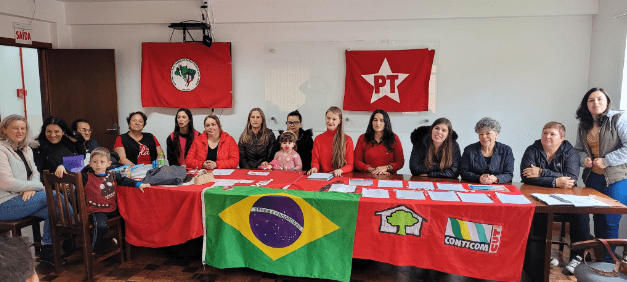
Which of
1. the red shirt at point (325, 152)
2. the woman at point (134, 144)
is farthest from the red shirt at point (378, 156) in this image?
the woman at point (134, 144)

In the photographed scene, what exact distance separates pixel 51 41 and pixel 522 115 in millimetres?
6378

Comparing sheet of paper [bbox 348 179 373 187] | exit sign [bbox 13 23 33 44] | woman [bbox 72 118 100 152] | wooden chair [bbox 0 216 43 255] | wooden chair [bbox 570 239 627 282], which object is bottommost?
wooden chair [bbox 0 216 43 255]

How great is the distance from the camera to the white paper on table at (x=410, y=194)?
2.52 metres

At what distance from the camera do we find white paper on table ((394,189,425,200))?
252 centimetres

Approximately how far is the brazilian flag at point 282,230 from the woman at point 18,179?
144cm

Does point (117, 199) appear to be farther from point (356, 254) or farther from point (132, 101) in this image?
point (132, 101)

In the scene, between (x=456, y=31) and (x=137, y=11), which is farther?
(x=137, y=11)

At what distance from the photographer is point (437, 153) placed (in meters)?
3.24

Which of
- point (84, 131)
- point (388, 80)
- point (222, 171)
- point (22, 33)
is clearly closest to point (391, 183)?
point (222, 171)

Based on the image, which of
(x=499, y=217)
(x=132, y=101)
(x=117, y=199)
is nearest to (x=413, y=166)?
(x=499, y=217)

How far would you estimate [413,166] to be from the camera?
3330mm

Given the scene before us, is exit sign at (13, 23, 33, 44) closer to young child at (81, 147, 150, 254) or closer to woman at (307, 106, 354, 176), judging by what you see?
young child at (81, 147, 150, 254)

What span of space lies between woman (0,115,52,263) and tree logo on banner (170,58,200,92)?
220 cm

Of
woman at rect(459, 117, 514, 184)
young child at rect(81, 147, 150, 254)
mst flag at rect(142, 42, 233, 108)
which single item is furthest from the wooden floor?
Result: mst flag at rect(142, 42, 233, 108)
